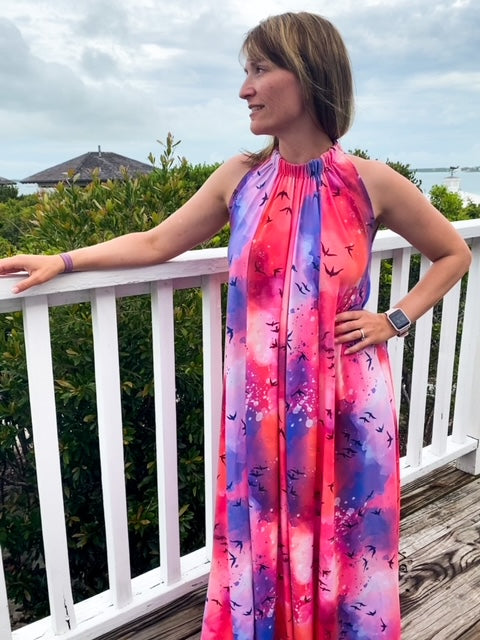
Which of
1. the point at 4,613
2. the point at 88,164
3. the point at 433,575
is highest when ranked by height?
the point at 88,164

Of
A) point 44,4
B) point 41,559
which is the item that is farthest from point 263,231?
point 44,4

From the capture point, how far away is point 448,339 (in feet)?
7.58

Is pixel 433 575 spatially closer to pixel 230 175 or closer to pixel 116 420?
pixel 116 420

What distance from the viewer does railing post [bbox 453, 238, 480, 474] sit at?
231 centimetres

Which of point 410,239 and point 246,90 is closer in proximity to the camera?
point 246,90

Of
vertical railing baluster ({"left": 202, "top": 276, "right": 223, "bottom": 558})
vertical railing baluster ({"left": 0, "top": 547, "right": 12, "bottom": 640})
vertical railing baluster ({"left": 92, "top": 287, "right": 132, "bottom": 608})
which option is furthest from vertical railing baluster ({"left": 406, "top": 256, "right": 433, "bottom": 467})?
vertical railing baluster ({"left": 0, "top": 547, "right": 12, "bottom": 640})

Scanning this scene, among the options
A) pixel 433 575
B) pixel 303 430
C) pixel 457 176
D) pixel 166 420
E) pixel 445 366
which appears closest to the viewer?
pixel 303 430

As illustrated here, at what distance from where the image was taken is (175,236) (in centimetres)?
133

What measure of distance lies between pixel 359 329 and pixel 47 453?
2.74 feet

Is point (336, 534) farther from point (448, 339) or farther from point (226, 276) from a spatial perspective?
point (448, 339)

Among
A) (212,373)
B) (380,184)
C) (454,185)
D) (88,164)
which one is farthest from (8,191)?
(380,184)

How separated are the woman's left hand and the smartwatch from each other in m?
0.03

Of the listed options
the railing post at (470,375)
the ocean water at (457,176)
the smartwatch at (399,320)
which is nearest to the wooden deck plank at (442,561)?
the railing post at (470,375)

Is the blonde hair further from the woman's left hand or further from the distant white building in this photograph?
the distant white building
